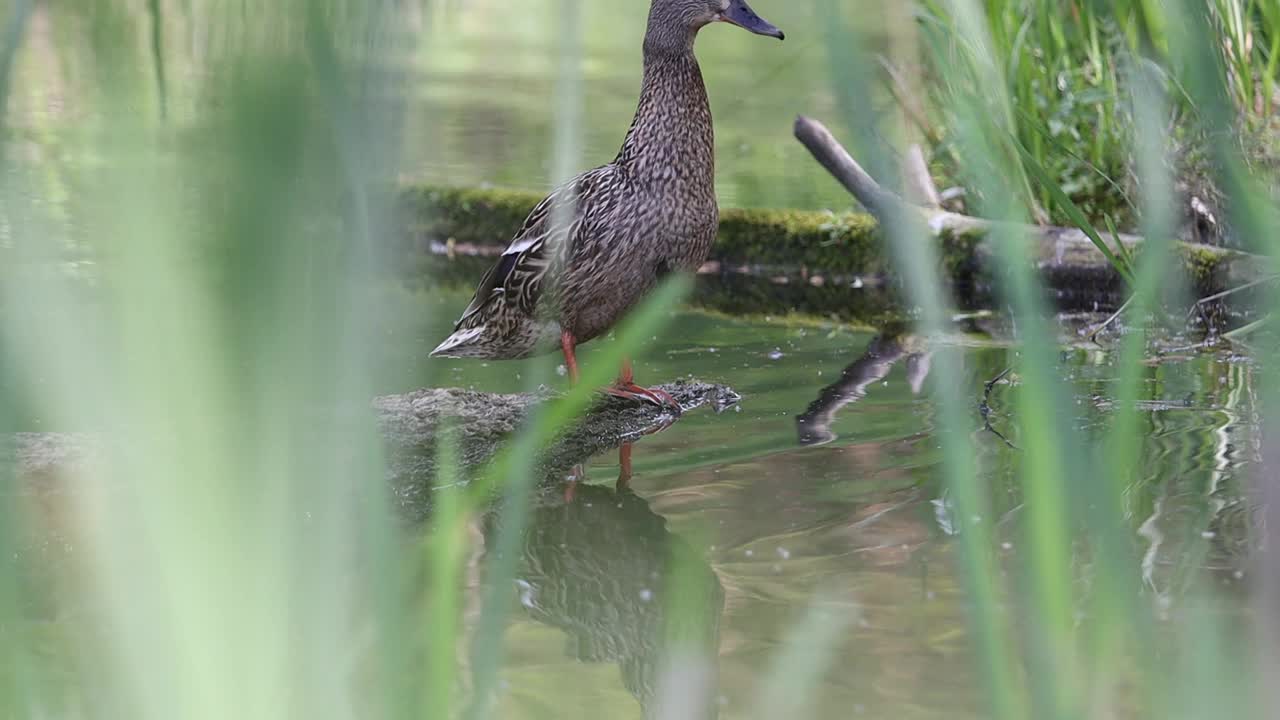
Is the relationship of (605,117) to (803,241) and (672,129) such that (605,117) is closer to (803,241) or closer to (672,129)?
(803,241)

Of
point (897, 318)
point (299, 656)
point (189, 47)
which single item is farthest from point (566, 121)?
point (897, 318)

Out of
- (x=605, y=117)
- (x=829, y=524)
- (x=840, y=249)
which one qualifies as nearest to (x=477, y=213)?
(x=840, y=249)

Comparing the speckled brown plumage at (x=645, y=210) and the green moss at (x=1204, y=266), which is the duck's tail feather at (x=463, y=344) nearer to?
the speckled brown plumage at (x=645, y=210)

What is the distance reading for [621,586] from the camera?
2.84 metres

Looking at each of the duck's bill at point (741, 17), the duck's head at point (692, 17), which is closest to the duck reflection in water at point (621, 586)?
the duck's head at point (692, 17)

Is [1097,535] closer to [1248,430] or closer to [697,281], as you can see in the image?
[1248,430]

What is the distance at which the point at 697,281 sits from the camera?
6.34 meters

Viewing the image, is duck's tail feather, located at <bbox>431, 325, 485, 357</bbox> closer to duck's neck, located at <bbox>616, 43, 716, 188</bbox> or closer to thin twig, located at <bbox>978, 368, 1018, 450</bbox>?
duck's neck, located at <bbox>616, 43, 716, 188</bbox>

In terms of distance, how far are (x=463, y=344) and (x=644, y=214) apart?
769 millimetres

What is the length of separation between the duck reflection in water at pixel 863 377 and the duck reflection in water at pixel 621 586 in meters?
0.68

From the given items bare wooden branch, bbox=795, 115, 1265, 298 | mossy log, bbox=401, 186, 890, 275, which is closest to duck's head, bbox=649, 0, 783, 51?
bare wooden branch, bbox=795, 115, 1265, 298

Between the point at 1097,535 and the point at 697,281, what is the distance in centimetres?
541

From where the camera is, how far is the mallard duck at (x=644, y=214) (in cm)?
410

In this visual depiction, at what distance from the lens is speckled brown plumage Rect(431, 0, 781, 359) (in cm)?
410
